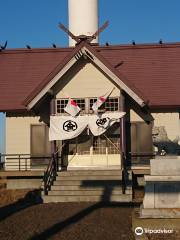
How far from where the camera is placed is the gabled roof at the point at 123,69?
898 inches

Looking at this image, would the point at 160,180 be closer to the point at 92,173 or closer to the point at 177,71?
the point at 92,173

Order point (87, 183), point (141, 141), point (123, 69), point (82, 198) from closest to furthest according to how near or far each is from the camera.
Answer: point (82, 198) < point (87, 183) < point (141, 141) < point (123, 69)

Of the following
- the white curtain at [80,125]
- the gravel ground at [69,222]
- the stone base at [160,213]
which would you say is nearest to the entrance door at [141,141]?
the white curtain at [80,125]

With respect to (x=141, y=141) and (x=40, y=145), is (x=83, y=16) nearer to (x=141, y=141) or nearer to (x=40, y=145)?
(x=40, y=145)

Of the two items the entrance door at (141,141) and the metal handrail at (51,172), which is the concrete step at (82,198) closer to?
the metal handrail at (51,172)

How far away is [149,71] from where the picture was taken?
2409 cm

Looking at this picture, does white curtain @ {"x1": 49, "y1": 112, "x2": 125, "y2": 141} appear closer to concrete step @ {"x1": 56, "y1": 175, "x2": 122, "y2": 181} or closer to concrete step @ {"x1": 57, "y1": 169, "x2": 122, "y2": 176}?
concrete step @ {"x1": 57, "y1": 169, "x2": 122, "y2": 176}

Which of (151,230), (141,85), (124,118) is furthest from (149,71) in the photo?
(151,230)

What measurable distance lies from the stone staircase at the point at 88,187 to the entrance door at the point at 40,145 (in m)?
2.45

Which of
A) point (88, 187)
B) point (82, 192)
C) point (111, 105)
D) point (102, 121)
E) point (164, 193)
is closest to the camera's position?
point (164, 193)

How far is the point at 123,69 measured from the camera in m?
24.2

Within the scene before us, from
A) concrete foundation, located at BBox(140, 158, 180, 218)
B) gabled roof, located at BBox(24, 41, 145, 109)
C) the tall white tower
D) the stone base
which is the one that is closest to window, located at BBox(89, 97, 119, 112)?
gabled roof, located at BBox(24, 41, 145, 109)

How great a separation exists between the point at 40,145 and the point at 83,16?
41.3 feet

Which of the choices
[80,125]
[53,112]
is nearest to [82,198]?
[80,125]
